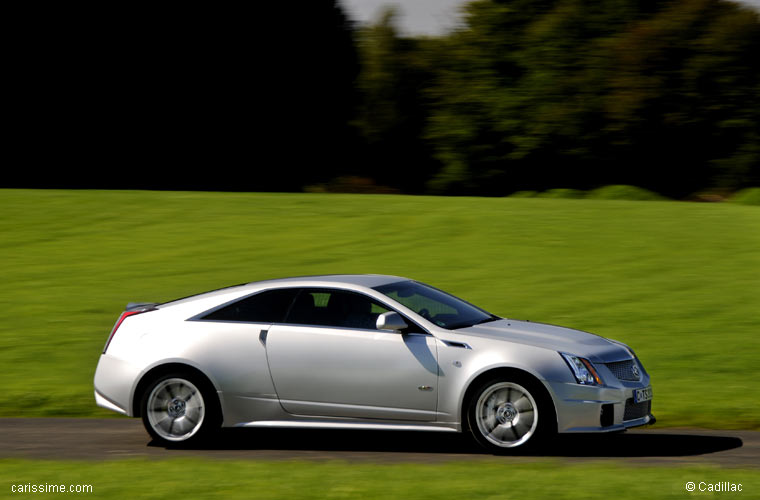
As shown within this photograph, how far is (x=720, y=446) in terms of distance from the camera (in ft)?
30.1

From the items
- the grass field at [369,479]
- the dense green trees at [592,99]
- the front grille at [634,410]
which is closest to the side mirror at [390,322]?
the grass field at [369,479]

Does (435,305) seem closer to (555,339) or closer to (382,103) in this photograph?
(555,339)

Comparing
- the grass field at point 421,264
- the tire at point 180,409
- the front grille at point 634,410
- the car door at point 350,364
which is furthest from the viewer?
the grass field at point 421,264

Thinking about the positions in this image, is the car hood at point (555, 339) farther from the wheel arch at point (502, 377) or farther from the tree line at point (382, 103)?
the tree line at point (382, 103)

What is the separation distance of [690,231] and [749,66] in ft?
73.9

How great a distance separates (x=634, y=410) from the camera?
355 inches

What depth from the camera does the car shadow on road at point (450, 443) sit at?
9000 millimetres

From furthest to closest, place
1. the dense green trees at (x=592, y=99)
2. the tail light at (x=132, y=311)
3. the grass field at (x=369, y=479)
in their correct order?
the dense green trees at (x=592, y=99) → the tail light at (x=132, y=311) → the grass field at (x=369, y=479)

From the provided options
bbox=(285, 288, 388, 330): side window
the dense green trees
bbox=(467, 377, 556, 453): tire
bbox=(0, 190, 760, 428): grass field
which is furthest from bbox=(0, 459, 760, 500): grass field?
the dense green trees

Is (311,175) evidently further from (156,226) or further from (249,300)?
(249,300)

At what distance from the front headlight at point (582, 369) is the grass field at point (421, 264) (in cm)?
229

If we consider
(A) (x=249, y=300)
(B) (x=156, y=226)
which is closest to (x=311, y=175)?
(B) (x=156, y=226)

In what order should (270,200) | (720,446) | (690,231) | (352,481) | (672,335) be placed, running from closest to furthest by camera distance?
(352,481) < (720,446) < (672,335) < (690,231) < (270,200)

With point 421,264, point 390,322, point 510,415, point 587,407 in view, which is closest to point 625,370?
point 587,407
